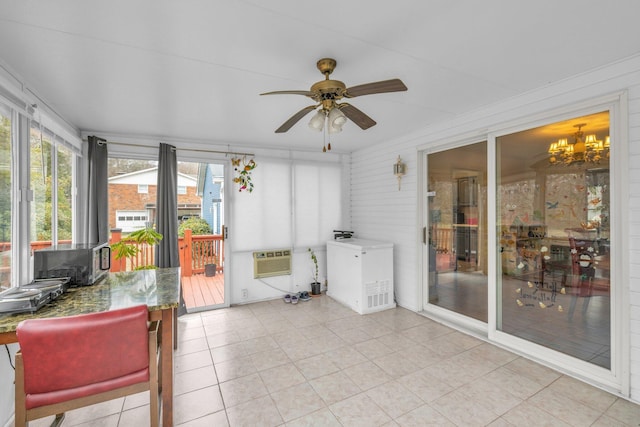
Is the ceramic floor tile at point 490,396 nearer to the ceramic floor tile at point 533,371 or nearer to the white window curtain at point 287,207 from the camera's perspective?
the ceramic floor tile at point 533,371

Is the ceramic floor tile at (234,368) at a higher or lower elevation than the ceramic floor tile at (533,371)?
lower

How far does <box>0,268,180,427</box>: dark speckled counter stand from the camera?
1640 millimetres

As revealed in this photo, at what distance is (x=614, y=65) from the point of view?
220cm

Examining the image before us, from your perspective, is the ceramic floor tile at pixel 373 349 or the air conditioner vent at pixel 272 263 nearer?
the ceramic floor tile at pixel 373 349

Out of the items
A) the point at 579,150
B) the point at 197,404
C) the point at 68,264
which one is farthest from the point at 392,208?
the point at 68,264

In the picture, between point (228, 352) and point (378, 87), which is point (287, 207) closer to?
point (228, 352)

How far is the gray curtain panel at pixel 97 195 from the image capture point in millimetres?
3477

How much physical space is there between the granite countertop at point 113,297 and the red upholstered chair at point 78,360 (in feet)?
0.68

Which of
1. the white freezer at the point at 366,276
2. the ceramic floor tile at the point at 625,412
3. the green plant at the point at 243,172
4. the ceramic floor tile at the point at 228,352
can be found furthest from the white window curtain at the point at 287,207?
the ceramic floor tile at the point at 625,412

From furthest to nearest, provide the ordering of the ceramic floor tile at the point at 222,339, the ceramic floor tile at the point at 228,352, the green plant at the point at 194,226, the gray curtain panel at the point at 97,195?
the green plant at the point at 194,226 < the gray curtain panel at the point at 97,195 < the ceramic floor tile at the point at 222,339 < the ceramic floor tile at the point at 228,352

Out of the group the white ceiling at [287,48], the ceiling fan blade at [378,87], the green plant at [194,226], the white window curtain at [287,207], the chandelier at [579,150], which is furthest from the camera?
the green plant at [194,226]

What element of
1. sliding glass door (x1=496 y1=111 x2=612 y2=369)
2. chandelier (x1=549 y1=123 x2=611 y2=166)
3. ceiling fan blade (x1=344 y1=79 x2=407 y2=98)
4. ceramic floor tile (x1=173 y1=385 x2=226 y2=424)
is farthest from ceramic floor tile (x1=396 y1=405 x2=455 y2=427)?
chandelier (x1=549 y1=123 x2=611 y2=166)

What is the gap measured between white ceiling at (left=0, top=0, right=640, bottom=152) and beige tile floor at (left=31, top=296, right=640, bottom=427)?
8.24ft

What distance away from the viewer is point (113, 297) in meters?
2.02
